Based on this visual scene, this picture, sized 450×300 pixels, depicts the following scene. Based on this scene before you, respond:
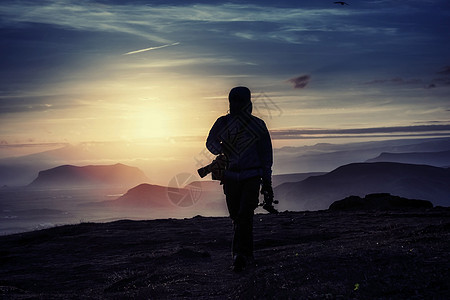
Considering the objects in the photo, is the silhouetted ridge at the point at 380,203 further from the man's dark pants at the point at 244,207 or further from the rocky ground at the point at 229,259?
the man's dark pants at the point at 244,207

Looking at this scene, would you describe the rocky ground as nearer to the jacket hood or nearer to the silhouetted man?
the silhouetted man

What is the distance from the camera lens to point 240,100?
26.7 feet

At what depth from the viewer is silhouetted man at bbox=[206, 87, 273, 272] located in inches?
317

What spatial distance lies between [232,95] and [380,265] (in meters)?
3.61

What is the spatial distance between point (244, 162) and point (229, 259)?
2368 millimetres

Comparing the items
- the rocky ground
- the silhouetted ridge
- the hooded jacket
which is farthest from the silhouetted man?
the silhouetted ridge

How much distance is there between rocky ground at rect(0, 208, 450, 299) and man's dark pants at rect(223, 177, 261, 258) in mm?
364

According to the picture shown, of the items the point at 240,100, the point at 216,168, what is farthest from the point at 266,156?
the point at 240,100

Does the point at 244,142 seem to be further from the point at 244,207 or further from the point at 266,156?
the point at 244,207

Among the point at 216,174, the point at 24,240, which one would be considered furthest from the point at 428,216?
the point at 24,240

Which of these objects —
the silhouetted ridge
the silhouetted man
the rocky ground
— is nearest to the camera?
the rocky ground

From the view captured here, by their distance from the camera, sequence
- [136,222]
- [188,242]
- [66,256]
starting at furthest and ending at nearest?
[136,222] < [188,242] < [66,256]

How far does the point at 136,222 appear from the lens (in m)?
17.0

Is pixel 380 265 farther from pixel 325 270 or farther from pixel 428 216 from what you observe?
pixel 428 216
